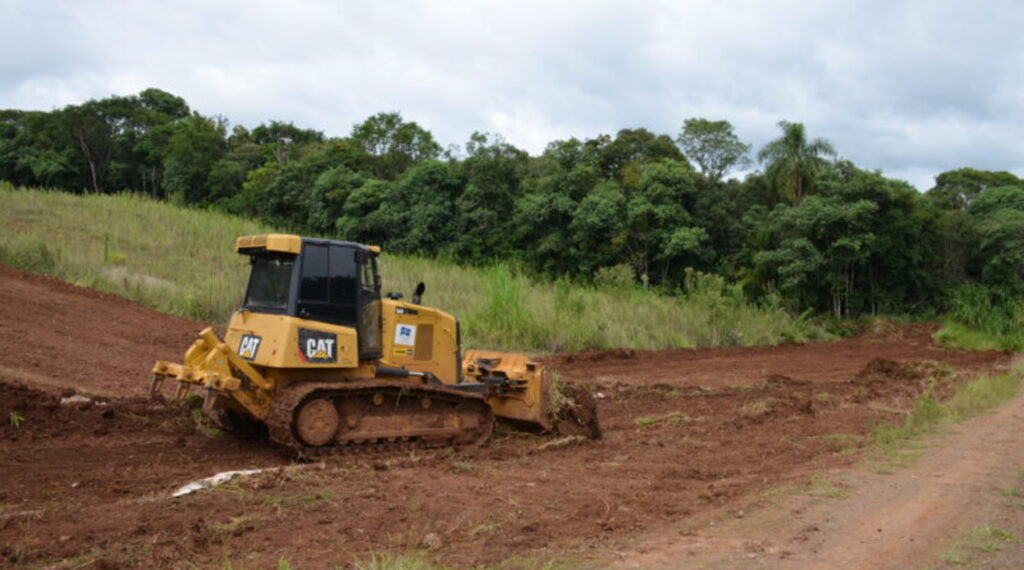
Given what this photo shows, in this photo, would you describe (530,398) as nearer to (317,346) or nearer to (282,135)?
(317,346)

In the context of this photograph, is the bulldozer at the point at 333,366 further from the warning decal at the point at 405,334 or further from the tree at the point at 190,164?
the tree at the point at 190,164

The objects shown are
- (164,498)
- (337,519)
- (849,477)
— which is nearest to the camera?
(337,519)

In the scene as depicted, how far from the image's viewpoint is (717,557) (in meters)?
5.12

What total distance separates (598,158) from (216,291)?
2195 cm

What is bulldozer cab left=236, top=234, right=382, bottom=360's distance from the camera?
316 inches

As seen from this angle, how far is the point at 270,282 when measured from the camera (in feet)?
27.3

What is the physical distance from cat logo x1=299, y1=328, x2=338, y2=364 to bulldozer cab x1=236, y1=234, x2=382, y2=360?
19 cm

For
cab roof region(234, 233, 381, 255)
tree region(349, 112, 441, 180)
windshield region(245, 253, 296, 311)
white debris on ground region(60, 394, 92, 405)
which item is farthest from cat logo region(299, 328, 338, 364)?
tree region(349, 112, 441, 180)

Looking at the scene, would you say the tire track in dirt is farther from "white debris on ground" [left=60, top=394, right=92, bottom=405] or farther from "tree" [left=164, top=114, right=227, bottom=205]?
"tree" [left=164, top=114, right=227, bottom=205]

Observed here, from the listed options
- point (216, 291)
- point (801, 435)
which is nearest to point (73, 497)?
point (801, 435)

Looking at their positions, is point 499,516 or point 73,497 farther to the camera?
point 73,497

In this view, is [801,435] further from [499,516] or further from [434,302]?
[434,302]

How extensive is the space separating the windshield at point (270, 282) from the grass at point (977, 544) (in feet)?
19.4

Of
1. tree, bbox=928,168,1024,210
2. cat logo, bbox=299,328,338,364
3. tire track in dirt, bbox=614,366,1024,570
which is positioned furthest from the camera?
tree, bbox=928,168,1024,210
